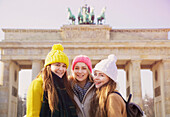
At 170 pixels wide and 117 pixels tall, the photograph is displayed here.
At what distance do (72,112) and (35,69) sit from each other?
2763cm

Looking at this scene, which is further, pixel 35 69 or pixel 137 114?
pixel 35 69

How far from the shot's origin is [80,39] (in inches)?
1271

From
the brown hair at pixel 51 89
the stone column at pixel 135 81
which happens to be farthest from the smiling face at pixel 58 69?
the stone column at pixel 135 81

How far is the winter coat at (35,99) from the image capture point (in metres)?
4.44

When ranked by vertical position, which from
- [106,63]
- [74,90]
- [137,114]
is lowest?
[137,114]

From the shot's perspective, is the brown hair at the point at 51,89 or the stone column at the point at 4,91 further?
the stone column at the point at 4,91

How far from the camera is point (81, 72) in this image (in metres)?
5.39

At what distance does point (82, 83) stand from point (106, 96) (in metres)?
1.24

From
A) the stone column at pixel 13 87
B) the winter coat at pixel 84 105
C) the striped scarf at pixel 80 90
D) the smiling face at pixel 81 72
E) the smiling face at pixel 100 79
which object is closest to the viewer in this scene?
the smiling face at pixel 100 79

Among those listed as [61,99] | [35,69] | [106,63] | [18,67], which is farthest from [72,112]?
[18,67]

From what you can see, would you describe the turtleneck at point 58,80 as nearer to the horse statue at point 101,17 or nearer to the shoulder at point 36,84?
the shoulder at point 36,84

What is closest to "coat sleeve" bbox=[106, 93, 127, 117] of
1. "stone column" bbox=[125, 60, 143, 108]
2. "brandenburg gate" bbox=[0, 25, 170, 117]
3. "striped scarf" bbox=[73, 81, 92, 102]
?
"striped scarf" bbox=[73, 81, 92, 102]

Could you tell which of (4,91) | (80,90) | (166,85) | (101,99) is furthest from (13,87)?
(101,99)

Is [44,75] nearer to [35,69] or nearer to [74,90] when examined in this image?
[74,90]
